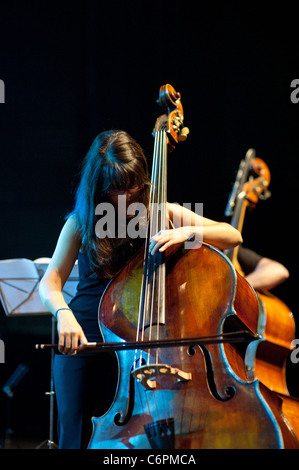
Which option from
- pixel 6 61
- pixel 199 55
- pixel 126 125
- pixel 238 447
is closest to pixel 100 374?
pixel 238 447

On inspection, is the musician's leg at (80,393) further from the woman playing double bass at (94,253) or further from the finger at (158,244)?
the finger at (158,244)

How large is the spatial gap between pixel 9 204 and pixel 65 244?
59.0 inches

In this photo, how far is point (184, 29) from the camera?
3.22 metres

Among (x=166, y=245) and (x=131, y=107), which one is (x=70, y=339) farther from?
(x=131, y=107)

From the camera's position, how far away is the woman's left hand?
142 centimetres

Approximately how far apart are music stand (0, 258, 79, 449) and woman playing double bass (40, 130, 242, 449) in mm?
589

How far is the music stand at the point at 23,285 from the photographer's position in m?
2.26

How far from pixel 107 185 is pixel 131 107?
1689 millimetres

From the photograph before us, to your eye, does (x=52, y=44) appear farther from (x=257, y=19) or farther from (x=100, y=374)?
(x=100, y=374)

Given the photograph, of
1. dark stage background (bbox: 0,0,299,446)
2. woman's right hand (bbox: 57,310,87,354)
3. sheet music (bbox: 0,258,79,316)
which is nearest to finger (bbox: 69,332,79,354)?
woman's right hand (bbox: 57,310,87,354)

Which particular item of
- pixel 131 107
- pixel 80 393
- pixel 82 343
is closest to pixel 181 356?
pixel 82 343

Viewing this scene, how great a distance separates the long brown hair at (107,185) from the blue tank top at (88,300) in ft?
0.15

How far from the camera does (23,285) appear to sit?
91.6 inches

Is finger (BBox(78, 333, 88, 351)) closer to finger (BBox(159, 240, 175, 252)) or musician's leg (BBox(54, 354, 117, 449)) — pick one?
musician's leg (BBox(54, 354, 117, 449))
